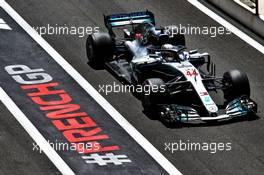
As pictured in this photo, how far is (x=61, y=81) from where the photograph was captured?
31.5 metres

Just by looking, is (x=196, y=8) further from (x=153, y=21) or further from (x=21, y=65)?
(x=21, y=65)

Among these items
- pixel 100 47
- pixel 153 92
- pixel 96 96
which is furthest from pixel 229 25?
pixel 153 92

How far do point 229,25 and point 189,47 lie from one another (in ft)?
8.67

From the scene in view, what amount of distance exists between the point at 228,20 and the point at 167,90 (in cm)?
780

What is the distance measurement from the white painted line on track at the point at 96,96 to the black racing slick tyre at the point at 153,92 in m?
0.81

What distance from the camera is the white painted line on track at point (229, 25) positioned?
3462cm

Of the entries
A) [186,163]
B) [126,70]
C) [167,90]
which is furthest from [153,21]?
[186,163]

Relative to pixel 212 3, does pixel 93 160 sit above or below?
below

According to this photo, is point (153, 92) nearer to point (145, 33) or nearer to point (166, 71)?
point (166, 71)

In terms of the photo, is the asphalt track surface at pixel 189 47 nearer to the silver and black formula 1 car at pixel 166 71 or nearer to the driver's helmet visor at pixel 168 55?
the silver and black formula 1 car at pixel 166 71

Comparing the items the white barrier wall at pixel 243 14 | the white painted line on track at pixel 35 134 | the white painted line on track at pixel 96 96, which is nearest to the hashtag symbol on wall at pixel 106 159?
the white painted line on track at pixel 35 134

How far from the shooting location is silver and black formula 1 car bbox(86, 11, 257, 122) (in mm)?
29031

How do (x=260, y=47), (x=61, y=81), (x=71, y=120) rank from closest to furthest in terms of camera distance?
(x=71, y=120), (x=61, y=81), (x=260, y=47)

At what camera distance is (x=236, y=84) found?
97.7 ft
